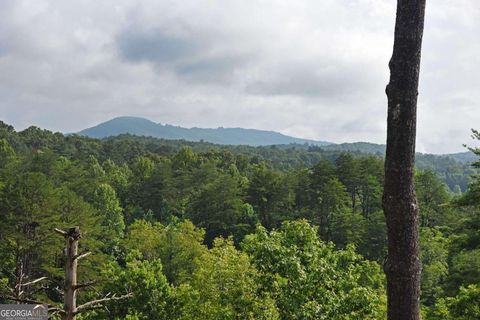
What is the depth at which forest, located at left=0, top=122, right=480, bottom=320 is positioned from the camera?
17.4m

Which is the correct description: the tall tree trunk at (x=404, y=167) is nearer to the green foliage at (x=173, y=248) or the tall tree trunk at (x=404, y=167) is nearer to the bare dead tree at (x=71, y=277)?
the bare dead tree at (x=71, y=277)

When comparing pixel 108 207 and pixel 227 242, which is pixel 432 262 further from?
pixel 108 207

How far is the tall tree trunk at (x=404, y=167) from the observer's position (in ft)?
16.2

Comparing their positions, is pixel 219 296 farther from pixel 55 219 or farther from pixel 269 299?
pixel 55 219

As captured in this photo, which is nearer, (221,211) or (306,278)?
(306,278)

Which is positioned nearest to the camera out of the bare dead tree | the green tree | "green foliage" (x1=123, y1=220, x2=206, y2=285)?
the bare dead tree

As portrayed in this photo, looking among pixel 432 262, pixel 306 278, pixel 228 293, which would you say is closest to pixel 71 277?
pixel 306 278

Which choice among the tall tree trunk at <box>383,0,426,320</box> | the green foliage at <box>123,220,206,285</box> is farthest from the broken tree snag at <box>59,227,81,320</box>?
the green foliage at <box>123,220,206,285</box>

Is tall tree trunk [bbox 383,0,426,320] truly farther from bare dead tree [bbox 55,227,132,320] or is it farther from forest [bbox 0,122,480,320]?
forest [bbox 0,122,480,320]

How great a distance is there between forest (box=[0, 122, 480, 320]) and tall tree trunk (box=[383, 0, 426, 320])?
3936 mm

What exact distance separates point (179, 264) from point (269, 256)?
22.1 meters

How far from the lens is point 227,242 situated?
2792 centimetres

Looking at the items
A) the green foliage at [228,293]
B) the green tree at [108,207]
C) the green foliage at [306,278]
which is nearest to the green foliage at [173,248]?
the green foliage at [228,293]

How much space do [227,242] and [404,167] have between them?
23.6 meters
